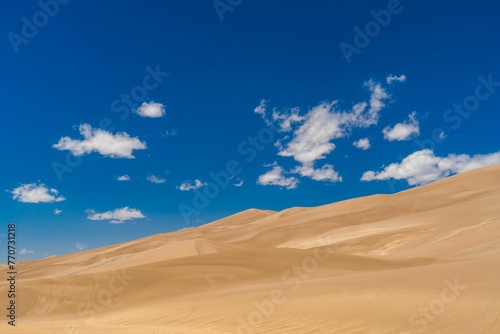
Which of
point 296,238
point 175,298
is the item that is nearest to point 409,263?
point 175,298

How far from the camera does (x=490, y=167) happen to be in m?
67.4

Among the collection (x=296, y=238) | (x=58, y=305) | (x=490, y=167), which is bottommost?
(x=58, y=305)

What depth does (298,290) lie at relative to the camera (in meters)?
14.5

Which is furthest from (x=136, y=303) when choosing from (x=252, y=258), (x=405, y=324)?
(x=405, y=324)

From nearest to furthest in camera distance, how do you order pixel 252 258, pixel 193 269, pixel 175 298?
pixel 175 298 < pixel 193 269 < pixel 252 258

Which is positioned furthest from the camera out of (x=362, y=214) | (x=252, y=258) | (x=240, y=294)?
(x=362, y=214)

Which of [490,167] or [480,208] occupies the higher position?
[490,167]

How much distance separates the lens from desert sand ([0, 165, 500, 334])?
10.9 meters

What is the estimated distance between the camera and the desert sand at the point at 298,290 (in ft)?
35.8

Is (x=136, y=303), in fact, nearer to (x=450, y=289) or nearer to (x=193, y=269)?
(x=193, y=269)

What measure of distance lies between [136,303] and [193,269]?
393cm

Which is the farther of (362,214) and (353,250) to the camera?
(362,214)

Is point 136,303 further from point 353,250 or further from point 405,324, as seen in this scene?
point 353,250

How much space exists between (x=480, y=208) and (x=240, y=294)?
31.6 metres
